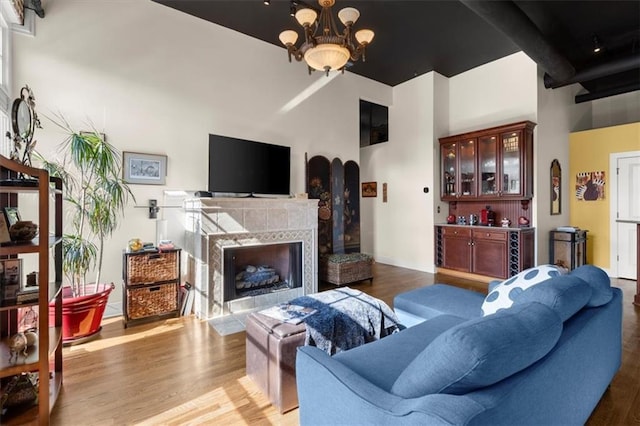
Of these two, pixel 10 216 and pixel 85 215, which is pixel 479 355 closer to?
pixel 10 216

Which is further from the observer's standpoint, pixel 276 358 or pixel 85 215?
pixel 85 215

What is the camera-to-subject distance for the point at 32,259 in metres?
2.95

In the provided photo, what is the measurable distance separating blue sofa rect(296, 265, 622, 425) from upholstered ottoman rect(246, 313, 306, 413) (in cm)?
45

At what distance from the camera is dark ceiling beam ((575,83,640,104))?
5.00m

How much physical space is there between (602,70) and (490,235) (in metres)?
2.75

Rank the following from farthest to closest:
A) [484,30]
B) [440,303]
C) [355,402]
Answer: [484,30], [440,303], [355,402]

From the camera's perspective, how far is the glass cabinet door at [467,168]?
5.17 meters

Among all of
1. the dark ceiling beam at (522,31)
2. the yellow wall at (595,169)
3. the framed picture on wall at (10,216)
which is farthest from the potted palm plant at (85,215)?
the yellow wall at (595,169)

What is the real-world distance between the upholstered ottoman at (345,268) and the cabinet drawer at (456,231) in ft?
5.37

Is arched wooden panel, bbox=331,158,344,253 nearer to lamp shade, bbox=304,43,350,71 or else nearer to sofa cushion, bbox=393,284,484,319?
lamp shade, bbox=304,43,350,71

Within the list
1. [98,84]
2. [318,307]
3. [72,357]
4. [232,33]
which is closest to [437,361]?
[318,307]

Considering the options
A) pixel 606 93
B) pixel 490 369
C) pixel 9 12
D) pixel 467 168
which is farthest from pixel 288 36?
pixel 606 93

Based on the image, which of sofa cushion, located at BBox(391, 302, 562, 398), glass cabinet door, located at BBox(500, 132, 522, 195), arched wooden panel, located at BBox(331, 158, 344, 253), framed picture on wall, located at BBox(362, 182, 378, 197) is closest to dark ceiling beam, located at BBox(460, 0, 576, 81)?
glass cabinet door, located at BBox(500, 132, 522, 195)

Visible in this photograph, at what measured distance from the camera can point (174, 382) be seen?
7.00 ft
